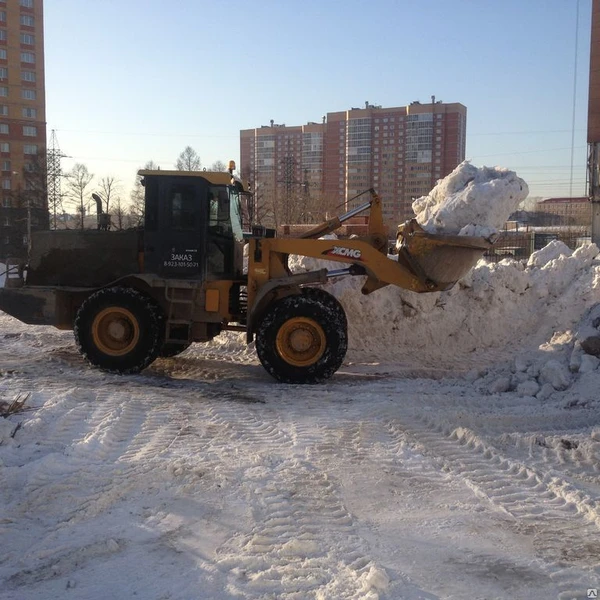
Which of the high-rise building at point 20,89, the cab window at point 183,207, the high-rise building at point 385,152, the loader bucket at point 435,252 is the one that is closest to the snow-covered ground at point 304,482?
the loader bucket at point 435,252

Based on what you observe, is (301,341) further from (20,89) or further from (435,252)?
(20,89)

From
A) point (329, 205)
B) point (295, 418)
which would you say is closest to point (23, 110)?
point (329, 205)

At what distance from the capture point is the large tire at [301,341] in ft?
28.0

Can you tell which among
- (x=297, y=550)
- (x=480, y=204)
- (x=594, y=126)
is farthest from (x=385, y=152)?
(x=297, y=550)

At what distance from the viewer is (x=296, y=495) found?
4680 mm

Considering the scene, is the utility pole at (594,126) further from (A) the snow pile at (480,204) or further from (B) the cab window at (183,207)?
(B) the cab window at (183,207)

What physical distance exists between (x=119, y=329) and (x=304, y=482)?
4853mm

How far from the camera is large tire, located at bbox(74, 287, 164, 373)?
8.86 metres

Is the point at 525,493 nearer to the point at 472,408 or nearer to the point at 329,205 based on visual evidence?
the point at 472,408

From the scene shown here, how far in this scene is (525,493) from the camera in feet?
15.9

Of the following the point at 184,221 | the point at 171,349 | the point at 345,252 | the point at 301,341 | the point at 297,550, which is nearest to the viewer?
the point at 297,550

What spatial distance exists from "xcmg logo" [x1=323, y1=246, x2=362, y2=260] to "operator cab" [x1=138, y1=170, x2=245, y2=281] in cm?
150

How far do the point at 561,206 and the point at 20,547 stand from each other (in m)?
99.5

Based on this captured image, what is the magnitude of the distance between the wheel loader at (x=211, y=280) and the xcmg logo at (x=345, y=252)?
13 millimetres
